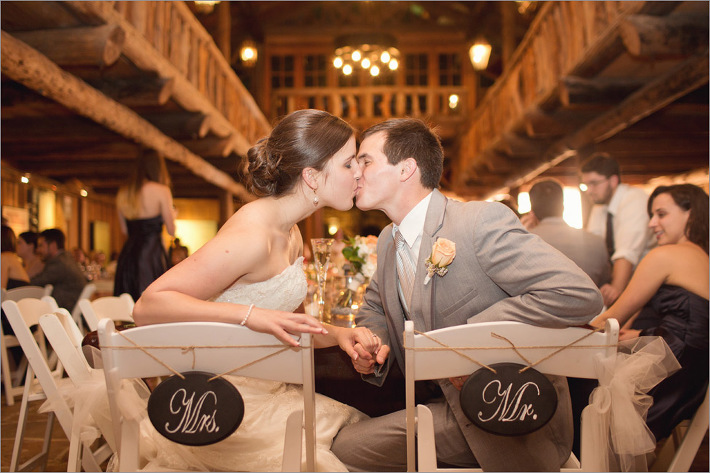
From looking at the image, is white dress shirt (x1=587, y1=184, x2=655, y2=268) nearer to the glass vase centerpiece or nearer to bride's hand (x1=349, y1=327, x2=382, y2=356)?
the glass vase centerpiece

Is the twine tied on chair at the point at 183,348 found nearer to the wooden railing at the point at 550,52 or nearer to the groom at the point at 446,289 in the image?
the groom at the point at 446,289

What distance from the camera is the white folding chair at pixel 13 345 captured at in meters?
4.02

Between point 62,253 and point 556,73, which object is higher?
point 556,73

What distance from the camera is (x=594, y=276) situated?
3381 mm

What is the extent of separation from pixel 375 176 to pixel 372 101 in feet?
40.8

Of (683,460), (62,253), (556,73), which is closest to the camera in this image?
(683,460)

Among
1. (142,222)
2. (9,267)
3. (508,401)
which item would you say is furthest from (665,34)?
(9,267)

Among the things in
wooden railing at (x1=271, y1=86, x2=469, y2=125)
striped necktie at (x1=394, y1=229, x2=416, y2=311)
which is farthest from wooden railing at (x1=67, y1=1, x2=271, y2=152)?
wooden railing at (x1=271, y1=86, x2=469, y2=125)

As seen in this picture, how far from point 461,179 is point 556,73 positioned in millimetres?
8257

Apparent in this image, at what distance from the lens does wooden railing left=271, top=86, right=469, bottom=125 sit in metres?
13.8

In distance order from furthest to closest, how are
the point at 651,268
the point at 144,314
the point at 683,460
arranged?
the point at 651,268
the point at 683,460
the point at 144,314

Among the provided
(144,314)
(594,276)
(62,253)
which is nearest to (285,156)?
(144,314)

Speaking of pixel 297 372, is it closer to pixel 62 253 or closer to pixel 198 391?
pixel 198 391

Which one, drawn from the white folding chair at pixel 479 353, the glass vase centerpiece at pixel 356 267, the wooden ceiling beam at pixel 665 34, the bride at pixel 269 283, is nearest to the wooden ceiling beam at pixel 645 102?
the wooden ceiling beam at pixel 665 34
